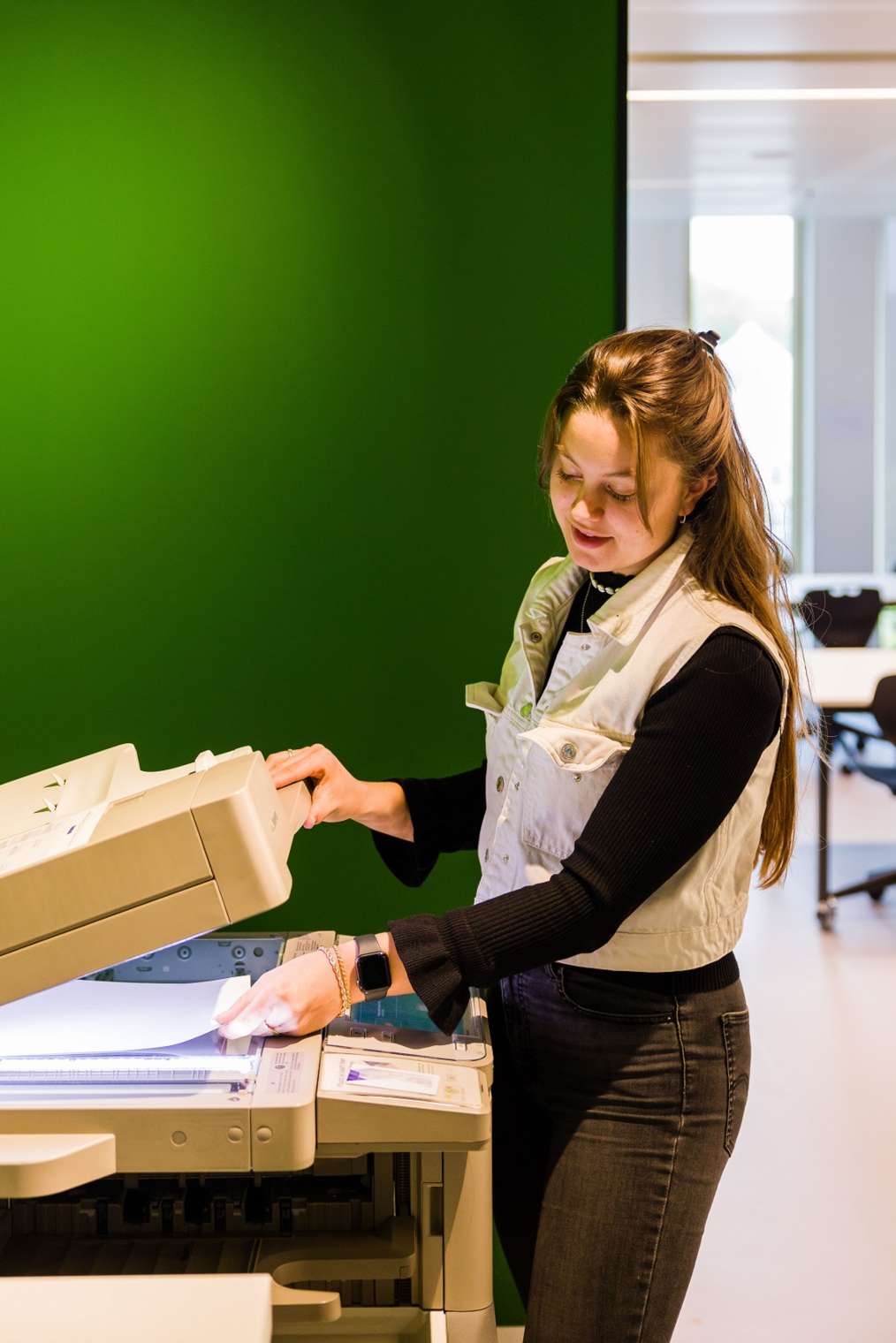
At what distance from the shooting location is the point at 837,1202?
2.74 metres

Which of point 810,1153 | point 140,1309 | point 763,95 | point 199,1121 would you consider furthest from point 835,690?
point 140,1309

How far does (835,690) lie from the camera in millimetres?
4531

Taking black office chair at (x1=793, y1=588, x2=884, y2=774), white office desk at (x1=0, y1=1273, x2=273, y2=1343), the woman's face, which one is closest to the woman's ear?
the woman's face

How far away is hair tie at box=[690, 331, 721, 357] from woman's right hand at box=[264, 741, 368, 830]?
0.68m

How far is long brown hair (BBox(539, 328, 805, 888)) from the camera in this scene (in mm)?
1256

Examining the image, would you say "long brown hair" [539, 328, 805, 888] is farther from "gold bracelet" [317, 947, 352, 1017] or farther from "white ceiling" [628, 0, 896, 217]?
"white ceiling" [628, 0, 896, 217]

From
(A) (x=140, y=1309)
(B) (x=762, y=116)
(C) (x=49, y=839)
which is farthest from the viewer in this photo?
(B) (x=762, y=116)

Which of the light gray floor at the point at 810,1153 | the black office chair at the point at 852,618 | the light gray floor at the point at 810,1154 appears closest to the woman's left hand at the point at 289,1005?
the light gray floor at the point at 810,1154

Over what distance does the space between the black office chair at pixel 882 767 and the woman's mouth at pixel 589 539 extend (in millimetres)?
3164

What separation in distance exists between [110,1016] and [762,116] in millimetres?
A: 6099

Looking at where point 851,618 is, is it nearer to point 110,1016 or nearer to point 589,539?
point 589,539

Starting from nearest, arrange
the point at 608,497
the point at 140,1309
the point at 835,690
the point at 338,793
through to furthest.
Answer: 1. the point at 140,1309
2. the point at 608,497
3. the point at 338,793
4. the point at 835,690

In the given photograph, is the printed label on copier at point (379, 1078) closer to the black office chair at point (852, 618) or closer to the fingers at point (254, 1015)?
the fingers at point (254, 1015)

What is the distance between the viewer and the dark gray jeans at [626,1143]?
1.27m
